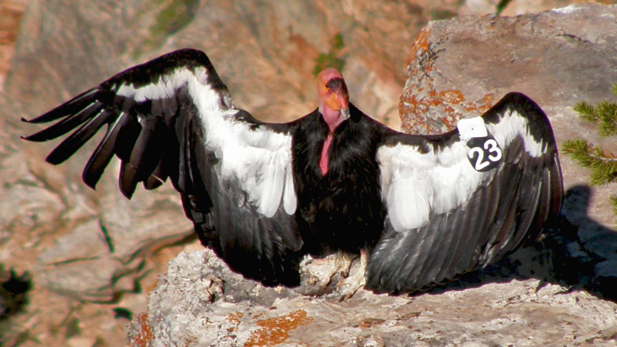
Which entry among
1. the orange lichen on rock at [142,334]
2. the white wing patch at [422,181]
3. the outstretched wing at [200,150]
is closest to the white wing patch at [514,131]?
the white wing patch at [422,181]

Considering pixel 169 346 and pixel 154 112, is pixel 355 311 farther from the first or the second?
pixel 154 112

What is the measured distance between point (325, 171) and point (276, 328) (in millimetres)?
931

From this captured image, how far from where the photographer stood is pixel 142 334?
171 inches

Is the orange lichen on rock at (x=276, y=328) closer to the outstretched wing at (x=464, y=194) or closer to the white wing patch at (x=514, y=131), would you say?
the outstretched wing at (x=464, y=194)

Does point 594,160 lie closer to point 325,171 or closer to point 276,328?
point 325,171

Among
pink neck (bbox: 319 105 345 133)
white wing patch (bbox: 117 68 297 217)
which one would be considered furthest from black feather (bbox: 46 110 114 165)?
pink neck (bbox: 319 105 345 133)

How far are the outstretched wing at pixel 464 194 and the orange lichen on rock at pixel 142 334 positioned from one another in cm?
152

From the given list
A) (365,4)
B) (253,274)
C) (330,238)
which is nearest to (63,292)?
(253,274)

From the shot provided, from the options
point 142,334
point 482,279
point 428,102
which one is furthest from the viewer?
point 428,102

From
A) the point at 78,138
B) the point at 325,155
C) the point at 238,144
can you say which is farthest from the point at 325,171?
the point at 78,138

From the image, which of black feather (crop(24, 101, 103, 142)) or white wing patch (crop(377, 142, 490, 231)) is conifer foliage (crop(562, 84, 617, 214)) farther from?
black feather (crop(24, 101, 103, 142))

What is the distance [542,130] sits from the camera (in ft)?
10.5

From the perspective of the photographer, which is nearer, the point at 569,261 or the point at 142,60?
the point at 569,261

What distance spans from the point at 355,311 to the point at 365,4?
305cm
